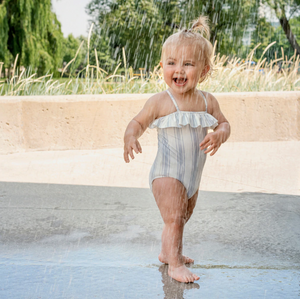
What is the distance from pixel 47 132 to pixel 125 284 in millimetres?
4506

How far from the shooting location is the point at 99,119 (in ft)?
22.2

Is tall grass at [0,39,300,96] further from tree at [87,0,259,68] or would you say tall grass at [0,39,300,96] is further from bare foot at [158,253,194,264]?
tree at [87,0,259,68]

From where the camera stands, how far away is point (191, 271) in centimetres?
262

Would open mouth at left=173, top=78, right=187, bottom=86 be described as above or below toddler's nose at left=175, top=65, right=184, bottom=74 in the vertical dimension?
below

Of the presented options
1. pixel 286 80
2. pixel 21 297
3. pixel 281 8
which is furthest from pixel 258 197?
pixel 281 8

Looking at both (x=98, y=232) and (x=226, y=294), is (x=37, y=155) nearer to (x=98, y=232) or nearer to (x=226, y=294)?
(x=98, y=232)

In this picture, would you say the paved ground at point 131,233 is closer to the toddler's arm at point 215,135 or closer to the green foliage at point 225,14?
the toddler's arm at point 215,135

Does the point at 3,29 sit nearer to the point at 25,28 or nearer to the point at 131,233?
the point at 25,28

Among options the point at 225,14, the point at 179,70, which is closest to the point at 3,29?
the point at 179,70

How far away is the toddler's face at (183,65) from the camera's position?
2.54 metres

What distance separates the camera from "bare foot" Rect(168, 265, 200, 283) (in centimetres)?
245

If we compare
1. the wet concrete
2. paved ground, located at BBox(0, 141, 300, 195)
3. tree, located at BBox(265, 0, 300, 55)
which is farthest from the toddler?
tree, located at BBox(265, 0, 300, 55)

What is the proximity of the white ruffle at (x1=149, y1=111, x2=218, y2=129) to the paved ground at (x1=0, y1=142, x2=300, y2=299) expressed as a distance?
0.85 meters

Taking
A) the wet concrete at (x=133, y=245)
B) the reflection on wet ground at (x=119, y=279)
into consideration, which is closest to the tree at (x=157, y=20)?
the wet concrete at (x=133, y=245)
